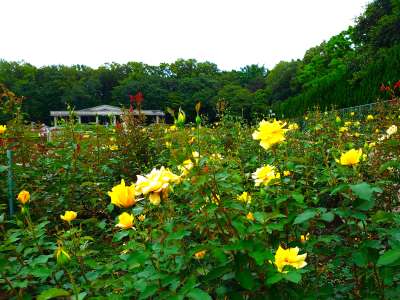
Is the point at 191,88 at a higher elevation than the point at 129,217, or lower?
higher

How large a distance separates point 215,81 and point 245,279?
190 ft

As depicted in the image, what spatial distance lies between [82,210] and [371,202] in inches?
105

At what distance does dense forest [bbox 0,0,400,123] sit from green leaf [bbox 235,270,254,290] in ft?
54.5

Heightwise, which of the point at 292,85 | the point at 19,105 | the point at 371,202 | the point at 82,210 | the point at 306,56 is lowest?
the point at 82,210

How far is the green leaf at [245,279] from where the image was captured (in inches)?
41.7

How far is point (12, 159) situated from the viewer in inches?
137

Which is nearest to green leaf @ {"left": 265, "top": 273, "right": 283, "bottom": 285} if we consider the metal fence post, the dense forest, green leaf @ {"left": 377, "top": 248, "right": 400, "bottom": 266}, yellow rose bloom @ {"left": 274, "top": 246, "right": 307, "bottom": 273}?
yellow rose bloom @ {"left": 274, "top": 246, "right": 307, "bottom": 273}

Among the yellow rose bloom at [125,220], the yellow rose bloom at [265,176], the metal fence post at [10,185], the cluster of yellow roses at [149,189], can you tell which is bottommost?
the metal fence post at [10,185]

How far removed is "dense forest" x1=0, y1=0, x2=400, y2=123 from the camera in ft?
64.6

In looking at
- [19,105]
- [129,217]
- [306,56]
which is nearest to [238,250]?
[129,217]

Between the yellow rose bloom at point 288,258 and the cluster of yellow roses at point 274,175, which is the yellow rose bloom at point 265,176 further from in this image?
the yellow rose bloom at point 288,258

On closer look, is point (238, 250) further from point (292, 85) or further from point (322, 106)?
point (292, 85)

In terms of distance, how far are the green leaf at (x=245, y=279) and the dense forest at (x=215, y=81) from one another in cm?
1661

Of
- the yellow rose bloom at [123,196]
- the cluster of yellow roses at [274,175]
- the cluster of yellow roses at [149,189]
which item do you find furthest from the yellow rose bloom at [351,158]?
the yellow rose bloom at [123,196]
